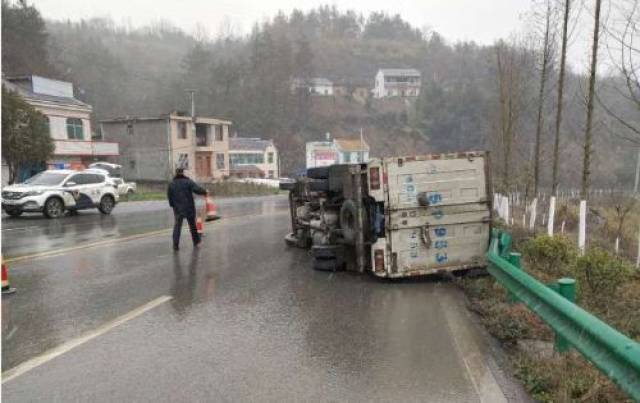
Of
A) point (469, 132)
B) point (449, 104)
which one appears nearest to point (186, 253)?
point (469, 132)

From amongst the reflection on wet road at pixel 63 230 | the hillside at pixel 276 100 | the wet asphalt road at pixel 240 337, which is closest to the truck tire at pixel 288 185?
the wet asphalt road at pixel 240 337

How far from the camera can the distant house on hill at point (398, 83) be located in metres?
134

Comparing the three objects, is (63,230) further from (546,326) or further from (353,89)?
(353,89)

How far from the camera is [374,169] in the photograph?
8.32 metres

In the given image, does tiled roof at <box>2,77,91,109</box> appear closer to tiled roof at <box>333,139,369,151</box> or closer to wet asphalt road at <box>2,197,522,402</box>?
wet asphalt road at <box>2,197,522,402</box>

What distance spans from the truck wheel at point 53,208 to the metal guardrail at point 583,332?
18580 mm

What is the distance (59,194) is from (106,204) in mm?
2235

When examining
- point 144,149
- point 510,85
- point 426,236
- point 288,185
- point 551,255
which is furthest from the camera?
point 144,149

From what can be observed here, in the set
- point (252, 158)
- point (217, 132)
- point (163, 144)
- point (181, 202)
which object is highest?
point (217, 132)

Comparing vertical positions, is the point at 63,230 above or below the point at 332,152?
below

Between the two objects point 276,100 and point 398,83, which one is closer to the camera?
point 276,100

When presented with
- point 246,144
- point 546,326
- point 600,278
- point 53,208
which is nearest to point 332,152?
point 246,144

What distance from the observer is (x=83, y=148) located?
4459 centimetres

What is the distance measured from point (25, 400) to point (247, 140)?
7241 cm
